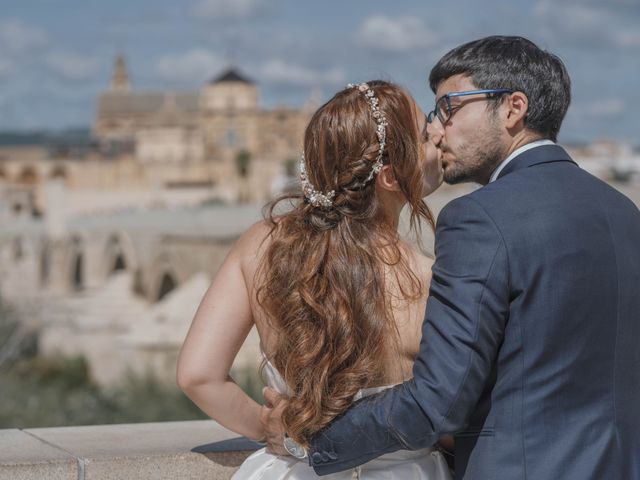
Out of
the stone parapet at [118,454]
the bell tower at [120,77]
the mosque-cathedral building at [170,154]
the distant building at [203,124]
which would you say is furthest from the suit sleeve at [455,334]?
the bell tower at [120,77]

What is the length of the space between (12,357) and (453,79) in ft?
53.9

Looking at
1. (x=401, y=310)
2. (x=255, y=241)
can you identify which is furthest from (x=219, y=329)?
(x=401, y=310)

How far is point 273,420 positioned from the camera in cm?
179

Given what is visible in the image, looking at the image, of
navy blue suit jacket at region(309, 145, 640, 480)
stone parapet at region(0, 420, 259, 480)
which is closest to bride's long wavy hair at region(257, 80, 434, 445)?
navy blue suit jacket at region(309, 145, 640, 480)

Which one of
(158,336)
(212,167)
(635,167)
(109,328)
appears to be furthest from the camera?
(212,167)

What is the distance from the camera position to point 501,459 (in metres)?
1.55

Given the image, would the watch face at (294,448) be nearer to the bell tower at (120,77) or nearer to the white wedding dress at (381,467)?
the white wedding dress at (381,467)

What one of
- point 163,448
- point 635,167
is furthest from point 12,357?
point 635,167

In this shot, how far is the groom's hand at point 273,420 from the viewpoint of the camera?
1768 millimetres

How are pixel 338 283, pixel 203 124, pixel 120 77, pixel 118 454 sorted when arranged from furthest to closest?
1. pixel 120 77
2. pixel 203 124
3. pixel 118 454
4. pixel 338 283

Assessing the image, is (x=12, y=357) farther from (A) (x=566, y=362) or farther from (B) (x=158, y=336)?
(A) (x=566, y=362)

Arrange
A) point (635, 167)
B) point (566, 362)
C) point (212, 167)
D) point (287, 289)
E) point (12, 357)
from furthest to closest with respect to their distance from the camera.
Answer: point (212, 167) < point (635, 167) < point (12, 357) < point (287, 289) < point (566, 362)

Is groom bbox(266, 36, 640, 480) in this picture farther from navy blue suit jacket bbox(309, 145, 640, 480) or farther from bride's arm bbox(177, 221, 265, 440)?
bride's arm bbox(177, 221, 265, 440)

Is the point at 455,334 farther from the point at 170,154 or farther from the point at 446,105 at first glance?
the point at 170,154
